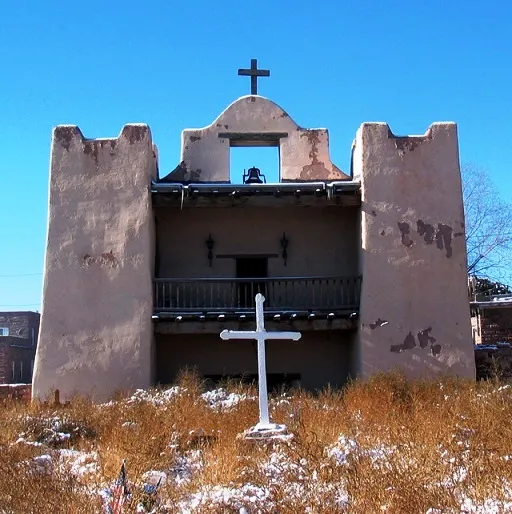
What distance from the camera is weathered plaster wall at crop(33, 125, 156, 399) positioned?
1725cm

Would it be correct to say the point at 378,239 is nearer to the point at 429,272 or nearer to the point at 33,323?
the point at 429,272

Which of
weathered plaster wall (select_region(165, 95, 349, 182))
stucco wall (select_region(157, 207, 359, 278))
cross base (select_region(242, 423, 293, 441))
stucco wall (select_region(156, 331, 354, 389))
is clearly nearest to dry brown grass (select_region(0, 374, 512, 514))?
cross base (select_region(242, 423, 293, 441))

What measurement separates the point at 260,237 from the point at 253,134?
10.0ft

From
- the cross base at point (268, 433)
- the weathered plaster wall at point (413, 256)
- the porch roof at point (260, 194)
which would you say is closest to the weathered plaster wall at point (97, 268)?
the porch roof at point (260, 194)

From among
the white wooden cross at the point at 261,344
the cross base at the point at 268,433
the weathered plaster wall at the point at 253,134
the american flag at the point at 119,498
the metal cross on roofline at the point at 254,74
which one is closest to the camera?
the american flag at the point at 119,498

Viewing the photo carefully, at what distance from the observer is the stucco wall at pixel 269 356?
1903cm

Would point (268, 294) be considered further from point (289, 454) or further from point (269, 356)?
point (289, 454)

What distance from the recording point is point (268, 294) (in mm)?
18875

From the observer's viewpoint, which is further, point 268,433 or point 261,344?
point 261,344

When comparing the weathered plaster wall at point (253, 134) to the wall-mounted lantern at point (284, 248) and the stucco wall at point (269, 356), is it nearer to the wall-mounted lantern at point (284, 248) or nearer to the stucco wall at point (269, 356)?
the wall-mounted lantern at point (284, 248)

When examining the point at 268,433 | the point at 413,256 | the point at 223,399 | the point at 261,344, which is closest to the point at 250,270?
the point at 413,256

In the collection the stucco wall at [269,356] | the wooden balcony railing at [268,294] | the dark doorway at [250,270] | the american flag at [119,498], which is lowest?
the american flag at [119,498]

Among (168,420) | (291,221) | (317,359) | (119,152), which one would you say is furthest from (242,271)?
(168,420)

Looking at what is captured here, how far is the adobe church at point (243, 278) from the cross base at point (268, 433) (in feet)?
24.3
